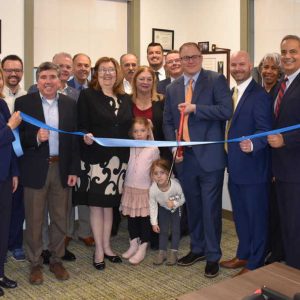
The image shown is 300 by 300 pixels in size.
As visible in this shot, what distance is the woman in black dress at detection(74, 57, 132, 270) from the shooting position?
345 centimetres

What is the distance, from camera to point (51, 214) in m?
3.43

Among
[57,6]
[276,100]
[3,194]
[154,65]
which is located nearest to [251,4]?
[154,65]

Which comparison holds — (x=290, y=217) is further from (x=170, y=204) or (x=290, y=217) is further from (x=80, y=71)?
(x=80, y=71)

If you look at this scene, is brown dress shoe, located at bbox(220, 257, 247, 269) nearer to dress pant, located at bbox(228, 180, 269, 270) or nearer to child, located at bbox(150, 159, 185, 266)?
dress pant, located at bbox(228, 180, 269, 270)

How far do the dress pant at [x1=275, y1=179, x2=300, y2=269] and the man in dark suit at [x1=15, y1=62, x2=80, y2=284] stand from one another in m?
1.46

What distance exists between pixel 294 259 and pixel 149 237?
1.20 m

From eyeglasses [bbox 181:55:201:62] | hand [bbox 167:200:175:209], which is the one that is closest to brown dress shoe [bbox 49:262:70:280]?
hand [bbox 167:200:175:209]

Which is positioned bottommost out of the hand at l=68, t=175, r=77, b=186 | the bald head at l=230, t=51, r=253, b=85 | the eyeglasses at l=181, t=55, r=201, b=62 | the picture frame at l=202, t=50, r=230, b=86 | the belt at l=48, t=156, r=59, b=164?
the hand at l=68, t=175, r=77, b=186

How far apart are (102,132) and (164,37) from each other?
3493mm

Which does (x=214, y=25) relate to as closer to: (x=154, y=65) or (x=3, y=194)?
(x=154, y=65)

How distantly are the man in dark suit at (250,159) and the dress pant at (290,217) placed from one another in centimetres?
18

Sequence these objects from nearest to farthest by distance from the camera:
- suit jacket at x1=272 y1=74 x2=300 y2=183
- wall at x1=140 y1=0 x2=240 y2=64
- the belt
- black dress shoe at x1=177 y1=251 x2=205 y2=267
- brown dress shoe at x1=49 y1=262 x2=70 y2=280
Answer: suit jacket at x1=272 y1=74 x2=300 y2=183 → the belt → brown dress shoe at x1=49 y1=262 x2=70 y2=280 → black dress shoe at x1=177 y1=251 x2=205 y2=267 → wall at x1=140 y1=0 x2=240 y2=64

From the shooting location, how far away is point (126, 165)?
362cm

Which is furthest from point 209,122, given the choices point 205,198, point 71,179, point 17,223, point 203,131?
point 17,223
